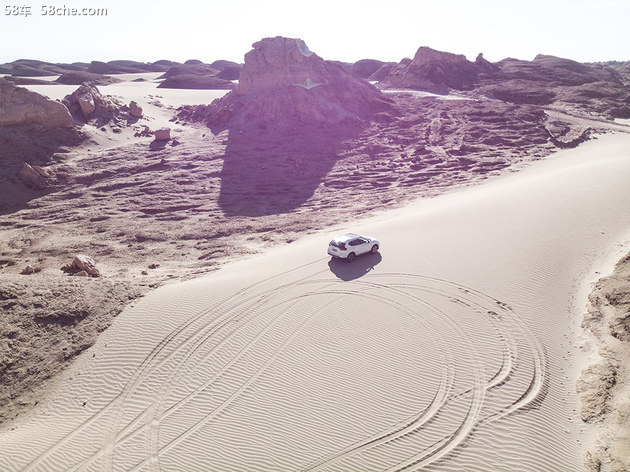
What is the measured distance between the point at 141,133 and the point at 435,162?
22.2 m

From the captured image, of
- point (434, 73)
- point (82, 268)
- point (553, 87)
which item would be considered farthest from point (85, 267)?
point (553, 87)

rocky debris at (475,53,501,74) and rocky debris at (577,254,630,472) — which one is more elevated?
rocky debris at (475,53,501,74)

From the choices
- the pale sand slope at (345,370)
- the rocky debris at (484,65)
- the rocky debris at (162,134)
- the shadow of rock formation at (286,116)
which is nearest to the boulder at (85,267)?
the pale sand slope at (345,370)

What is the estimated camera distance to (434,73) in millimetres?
50156

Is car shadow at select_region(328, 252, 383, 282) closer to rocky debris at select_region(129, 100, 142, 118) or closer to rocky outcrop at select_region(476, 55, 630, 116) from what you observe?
rocky debris at select_region(129, 100, 142, 118)

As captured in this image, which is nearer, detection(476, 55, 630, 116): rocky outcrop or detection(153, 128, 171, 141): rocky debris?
detection(153, 128, 171, 141): rocky debris

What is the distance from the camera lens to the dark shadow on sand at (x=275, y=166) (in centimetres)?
2178

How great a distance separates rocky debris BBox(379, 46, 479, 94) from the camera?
49219 mm

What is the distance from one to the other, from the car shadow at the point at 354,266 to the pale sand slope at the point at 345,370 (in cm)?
8

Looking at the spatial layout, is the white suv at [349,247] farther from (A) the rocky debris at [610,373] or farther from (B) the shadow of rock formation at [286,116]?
(B) the shadow of rock formation at [286,116]

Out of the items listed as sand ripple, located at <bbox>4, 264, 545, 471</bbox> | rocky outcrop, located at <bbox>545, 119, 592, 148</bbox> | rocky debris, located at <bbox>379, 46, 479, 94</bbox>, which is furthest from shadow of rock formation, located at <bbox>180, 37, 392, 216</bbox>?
rocky outcrop, located at <bbox>545, 119, 592, 148</bbox>

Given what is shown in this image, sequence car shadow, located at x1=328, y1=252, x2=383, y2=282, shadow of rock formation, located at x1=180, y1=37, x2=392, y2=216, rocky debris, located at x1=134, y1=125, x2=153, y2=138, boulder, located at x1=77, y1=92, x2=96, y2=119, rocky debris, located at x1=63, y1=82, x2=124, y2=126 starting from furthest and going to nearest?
1. rocky debris, located at x1=134, y1=125, x2=153, y2=138
2. rocky debris, located at x1=63, y1=82, x2=124, y2=126
3. boulder, located at x1=77, y1=92, x2=96, y2=119
4. shadow of rock formation, located at x1=180, y1=37, x2=392, y2=216
5. car shadow, located at x1=328, y1=252, x2=383, y2=282

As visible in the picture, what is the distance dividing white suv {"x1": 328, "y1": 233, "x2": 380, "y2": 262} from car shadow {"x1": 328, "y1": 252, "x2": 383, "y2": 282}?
228mm

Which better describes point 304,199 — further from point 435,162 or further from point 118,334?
point 118,334
